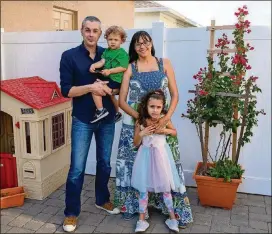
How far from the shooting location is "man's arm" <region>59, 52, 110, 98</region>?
9.46 feet

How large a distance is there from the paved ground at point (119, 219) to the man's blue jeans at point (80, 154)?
0.73 feet

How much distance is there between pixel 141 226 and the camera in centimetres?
306

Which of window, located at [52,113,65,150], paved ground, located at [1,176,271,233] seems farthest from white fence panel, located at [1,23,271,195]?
window, located at [52,113,65,150]

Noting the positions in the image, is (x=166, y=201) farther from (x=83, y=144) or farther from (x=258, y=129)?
(x=258, y=129)

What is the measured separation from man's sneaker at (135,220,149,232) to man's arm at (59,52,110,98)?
4.08ft

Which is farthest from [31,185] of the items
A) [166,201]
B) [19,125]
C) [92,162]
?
[166,201]

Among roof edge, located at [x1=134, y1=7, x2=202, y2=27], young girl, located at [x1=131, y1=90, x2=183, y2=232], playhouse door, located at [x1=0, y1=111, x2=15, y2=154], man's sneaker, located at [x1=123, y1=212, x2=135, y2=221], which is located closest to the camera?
young girl, located at [x1=131, y1=90, x2=183, y2=232]

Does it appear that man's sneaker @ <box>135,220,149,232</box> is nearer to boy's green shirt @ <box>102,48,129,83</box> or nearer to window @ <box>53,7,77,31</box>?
boy's green shirt @ <box>102,48,129,83</box>

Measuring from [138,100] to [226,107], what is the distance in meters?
0.97

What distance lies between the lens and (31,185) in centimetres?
371

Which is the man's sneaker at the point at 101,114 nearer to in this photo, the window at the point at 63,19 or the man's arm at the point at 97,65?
the man's arm at the point at 97,65

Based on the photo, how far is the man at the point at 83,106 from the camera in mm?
2900

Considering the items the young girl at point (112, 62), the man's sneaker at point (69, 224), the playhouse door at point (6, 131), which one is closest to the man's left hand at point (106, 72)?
the young girl at point (112, 62)

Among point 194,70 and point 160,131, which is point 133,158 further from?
point 194,70
